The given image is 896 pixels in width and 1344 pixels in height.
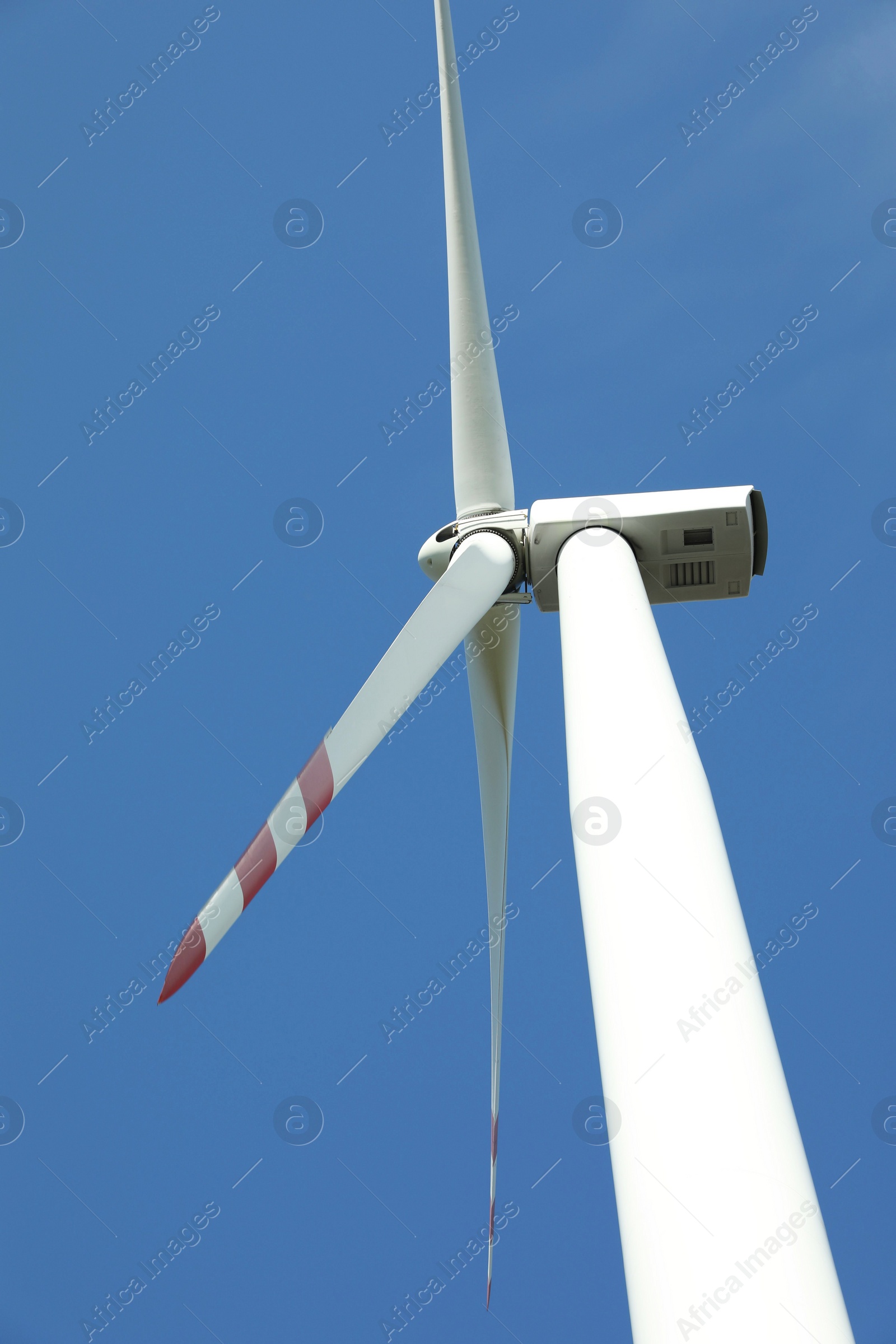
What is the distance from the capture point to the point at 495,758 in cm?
1362

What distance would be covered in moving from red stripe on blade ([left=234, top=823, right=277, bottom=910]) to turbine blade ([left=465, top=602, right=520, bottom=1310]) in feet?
15.0

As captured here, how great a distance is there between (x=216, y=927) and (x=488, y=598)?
4456 mm

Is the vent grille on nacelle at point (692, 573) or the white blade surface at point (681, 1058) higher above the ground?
the vent grille on nacelle at point (692, 573)

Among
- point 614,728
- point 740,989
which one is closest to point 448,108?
point 614,728

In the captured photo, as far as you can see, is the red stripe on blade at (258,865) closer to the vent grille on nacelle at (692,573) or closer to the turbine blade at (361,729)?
the turbine blade at (361,729)

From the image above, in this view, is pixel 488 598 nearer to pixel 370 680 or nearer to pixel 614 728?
pixel 370 680

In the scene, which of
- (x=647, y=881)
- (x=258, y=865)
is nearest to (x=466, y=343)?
(x=258, y=865)

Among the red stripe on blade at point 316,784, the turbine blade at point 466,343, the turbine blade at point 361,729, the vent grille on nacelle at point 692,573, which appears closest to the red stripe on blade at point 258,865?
the turbine blade at point 361,729

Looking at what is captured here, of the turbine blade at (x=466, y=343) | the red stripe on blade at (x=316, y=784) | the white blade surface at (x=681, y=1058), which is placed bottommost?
the white blade surface at (x=681, y=1058)

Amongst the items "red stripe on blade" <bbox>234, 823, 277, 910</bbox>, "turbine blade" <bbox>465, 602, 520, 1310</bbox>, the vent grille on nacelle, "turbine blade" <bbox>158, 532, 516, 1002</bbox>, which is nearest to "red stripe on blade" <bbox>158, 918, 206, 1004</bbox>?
"turbine blade" <bbox>158, 532, 516, 1002</bbox>

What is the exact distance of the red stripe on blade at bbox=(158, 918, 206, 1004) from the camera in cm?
860

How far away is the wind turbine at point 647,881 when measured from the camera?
486 cm

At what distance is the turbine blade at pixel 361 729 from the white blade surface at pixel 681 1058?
7.34 ft

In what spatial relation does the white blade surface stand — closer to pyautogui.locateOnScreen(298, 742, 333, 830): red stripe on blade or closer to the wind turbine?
the wind turbine
